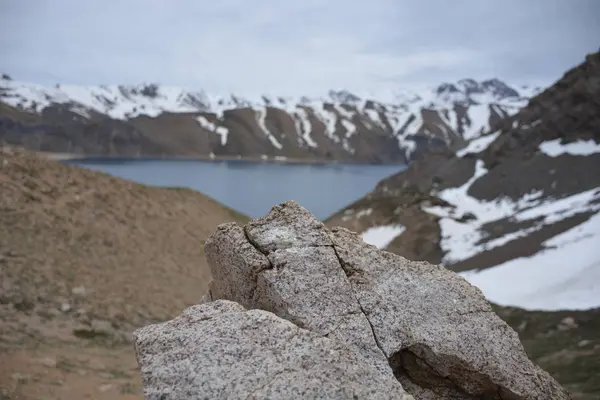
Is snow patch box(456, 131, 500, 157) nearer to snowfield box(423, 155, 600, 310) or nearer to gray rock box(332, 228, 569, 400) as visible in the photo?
snowfield box(423, 155, 600, 310)

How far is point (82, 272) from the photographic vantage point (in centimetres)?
1964

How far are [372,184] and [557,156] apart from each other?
74193 mm

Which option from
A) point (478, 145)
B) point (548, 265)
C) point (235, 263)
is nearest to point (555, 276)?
point (548, 265)

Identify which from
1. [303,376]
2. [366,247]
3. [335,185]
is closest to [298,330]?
[303,376]

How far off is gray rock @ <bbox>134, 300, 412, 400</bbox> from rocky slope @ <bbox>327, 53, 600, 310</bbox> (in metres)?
16.0

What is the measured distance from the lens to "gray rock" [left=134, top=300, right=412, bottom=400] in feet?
16.0

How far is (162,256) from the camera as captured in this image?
25844 mm

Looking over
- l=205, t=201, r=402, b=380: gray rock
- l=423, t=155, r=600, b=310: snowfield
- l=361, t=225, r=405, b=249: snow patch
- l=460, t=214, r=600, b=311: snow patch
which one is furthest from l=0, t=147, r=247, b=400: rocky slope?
l=361, t=225, r=405, b=249: snow patch

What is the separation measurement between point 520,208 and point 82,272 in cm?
4052

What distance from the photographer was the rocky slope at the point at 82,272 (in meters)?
12.1

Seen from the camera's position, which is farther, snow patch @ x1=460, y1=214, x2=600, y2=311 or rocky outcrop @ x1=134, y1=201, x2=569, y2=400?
snow patch @ x1=460, y1=214, x2=600, y2=311

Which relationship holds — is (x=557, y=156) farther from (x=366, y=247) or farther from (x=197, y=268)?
(x=366, y=247)

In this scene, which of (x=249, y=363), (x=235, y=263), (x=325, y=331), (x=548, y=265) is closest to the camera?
(x=249, y=363)

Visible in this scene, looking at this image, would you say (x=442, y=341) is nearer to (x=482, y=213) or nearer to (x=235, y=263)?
(x=235, y=263)
